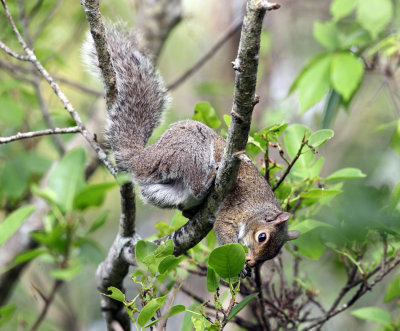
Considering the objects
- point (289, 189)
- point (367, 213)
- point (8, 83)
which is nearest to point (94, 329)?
point (8, 83)

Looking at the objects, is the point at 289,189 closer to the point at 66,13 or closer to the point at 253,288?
the point at 253,288

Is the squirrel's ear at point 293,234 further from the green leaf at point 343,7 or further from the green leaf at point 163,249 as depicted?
the green leaf at point 343,7

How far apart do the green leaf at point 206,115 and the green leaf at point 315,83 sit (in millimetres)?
422

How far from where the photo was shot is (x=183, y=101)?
634 cm

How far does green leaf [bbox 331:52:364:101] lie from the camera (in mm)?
2229

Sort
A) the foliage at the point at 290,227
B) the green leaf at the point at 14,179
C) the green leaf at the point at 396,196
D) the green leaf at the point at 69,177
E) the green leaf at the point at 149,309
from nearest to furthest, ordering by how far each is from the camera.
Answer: the green leaf at the point at 149,309
the foliage at the point at 290,227
the green leaf at the point at 396,196
the green leaf at the point at 69,177
the green leaf at the point at 14,179

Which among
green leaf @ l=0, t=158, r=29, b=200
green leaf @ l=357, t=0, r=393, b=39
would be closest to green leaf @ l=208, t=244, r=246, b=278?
green leaf @ l=357, t=0, r=393, b=39

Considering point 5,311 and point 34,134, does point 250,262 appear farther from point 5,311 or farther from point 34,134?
point 5,311

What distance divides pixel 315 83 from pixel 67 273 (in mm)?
1329

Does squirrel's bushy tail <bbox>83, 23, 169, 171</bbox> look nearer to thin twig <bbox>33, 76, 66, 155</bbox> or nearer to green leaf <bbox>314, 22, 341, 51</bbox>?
green leaf <bbox>314, 22, 341, 51</bbox>

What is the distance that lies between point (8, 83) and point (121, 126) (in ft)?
3.53

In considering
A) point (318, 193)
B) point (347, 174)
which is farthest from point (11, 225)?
point (347, 174)

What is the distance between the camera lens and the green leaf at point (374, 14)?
219cm

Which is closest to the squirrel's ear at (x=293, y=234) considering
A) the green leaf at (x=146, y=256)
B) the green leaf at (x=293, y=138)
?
the green leaf at (x=293, y=138)
